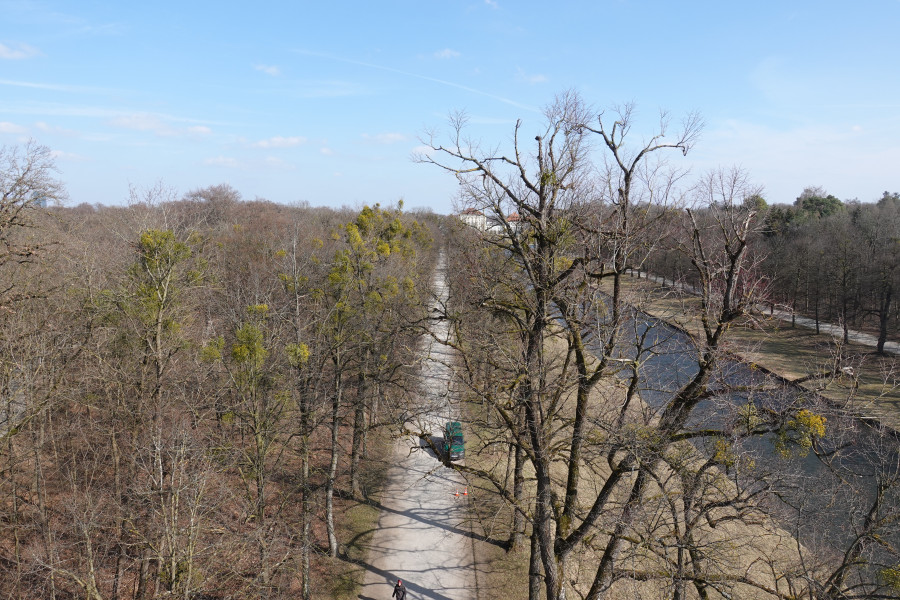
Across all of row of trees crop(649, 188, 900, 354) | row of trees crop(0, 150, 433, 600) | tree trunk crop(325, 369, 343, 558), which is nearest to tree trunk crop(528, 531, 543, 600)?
row of trees crop(0, 150, 433, 600)

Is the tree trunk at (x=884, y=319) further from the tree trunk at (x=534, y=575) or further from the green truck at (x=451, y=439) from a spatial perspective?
the tree trunk at (x=534, y=575)

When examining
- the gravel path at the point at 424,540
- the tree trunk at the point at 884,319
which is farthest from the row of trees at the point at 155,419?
the tree trunk at the point at 884,319

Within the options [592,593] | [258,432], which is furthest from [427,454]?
[592,593]

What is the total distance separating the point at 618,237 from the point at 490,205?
208 cm

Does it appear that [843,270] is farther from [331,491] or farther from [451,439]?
[331,491]

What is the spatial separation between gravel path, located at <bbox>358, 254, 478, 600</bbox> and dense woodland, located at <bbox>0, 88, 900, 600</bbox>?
1031 mm

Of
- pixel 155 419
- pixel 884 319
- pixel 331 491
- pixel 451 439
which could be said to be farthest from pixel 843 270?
pixel 155 419

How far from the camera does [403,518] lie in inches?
643

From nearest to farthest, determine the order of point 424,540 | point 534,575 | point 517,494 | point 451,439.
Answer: point 534,575 → point 451,439 → point 517,494 → point 424,540

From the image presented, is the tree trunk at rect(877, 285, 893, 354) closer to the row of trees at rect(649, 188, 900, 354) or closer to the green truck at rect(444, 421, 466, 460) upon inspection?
the row of trees at rect(649, 188, 900, 354)

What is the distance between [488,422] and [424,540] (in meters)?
3.96

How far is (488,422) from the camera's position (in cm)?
1455

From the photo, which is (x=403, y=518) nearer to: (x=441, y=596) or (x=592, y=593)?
(x=441, y=596)

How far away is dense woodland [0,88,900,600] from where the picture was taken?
8.06 metres
